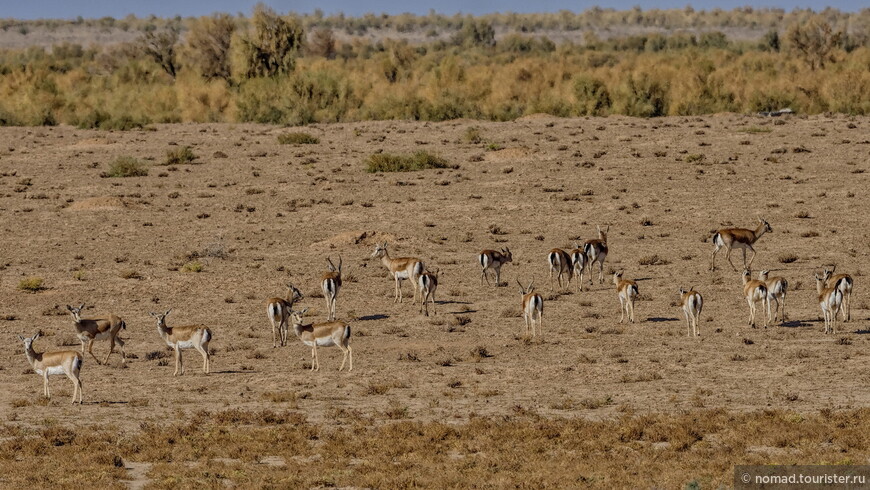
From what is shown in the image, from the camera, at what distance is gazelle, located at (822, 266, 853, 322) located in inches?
881

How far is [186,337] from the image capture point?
20.0 m

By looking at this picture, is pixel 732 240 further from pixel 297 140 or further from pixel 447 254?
pixel 297 140

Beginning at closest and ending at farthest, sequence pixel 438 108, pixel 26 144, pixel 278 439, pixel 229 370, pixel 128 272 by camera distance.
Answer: pixel 278 439 < pixel 229 370 < pixel 128 272 < pixel 26 144 < pixel 438 108

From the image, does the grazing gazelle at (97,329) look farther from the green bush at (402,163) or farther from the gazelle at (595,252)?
the green bush at (402,163)

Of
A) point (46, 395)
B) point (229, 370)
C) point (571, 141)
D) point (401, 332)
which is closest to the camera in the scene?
point (46, 395)

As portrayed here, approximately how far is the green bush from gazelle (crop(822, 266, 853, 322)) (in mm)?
23666

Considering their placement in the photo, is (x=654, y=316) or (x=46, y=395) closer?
(x=46, y=395)

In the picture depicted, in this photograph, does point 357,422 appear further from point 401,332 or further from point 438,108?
point 438,108

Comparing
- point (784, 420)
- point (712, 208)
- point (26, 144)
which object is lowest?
point (784, 420)

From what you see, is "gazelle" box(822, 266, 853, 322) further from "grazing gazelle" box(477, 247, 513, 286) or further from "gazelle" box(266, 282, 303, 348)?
"gazelle" box(266, 282, 303, 348)

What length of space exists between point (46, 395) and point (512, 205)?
906 inches

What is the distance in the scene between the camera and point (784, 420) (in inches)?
628

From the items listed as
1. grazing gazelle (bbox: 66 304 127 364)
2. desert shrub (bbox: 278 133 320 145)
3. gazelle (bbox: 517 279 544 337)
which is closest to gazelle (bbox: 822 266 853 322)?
gazelle (bbox: 517 279 544 337)

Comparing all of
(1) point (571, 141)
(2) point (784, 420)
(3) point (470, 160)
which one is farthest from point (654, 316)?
(1) point (571, 141)
